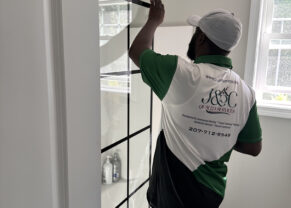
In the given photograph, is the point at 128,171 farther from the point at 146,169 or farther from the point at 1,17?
the point at 1,17

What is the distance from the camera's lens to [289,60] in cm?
179

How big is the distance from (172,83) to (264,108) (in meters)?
1.17

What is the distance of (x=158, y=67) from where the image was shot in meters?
0.85

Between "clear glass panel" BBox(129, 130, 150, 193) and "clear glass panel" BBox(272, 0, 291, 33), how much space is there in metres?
1.21

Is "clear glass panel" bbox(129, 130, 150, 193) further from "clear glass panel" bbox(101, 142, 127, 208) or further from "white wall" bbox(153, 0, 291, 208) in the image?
"white wall" bbox(153, 0, 291, 208)

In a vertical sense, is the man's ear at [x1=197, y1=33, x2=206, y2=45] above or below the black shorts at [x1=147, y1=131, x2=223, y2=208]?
above

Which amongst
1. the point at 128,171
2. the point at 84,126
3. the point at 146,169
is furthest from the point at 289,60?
the point at 84,126

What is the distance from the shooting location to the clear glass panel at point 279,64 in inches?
70.1

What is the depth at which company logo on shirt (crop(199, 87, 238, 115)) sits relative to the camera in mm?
885

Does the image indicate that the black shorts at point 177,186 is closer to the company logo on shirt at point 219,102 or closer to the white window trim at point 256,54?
the company logo on shirt at point 219,102

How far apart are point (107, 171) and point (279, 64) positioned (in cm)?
146

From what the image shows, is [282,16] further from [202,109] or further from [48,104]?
[48,104]

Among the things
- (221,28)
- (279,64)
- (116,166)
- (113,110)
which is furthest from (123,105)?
(279,64)

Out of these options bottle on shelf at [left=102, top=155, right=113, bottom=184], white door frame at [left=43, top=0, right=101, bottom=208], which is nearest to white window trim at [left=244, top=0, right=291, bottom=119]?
bottle on shelf at [left=102, top=155, right=113, bottom=184]
